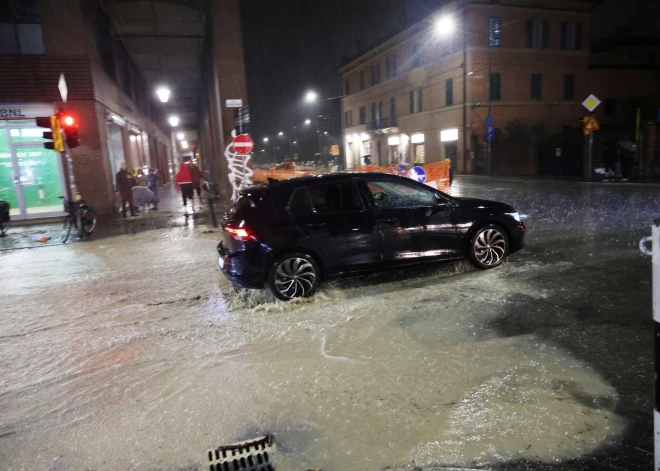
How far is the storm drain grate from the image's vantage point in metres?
2.93

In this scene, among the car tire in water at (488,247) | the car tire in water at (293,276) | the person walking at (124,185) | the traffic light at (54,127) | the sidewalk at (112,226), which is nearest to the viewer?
the car tire in water at (293,276)

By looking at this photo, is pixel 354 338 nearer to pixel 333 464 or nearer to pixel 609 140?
pixel 333 464

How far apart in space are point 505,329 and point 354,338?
1.52 metres

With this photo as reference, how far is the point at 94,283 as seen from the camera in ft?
24.5

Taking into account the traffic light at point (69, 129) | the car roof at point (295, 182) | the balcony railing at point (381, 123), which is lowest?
the car roof at point (295, 182)

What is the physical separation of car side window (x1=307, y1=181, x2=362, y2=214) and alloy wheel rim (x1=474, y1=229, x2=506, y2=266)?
193 centimetres

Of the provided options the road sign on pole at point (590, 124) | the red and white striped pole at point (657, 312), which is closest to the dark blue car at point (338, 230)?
the red and white striped pole at point (657, 312)

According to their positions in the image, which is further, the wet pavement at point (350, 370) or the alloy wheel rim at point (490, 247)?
the alloy wheel rim at point (490, 247)

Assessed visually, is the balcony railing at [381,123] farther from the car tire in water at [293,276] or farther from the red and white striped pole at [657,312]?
the red and white striped pole at [657,312]

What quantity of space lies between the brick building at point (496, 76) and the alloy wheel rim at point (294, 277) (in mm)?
28790

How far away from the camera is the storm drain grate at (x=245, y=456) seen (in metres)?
2.93

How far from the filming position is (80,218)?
38.6 feet

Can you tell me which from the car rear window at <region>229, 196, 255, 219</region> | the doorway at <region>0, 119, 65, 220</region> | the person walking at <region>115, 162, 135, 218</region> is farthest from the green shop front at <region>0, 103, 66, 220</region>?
the car rear window at <region>229, 196, 255, 219</region>

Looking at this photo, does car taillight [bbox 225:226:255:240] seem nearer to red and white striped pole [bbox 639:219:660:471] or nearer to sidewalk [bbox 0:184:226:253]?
red and white striped pole [bbox 639:219:660:471]
